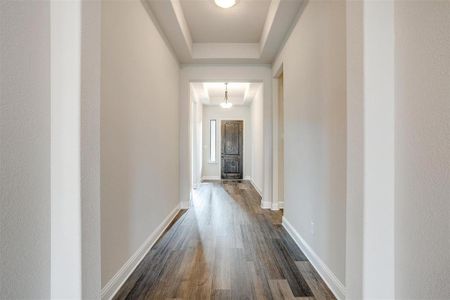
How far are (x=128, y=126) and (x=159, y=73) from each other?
1.22m

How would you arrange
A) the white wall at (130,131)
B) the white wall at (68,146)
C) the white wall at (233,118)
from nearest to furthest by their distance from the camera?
the white wall at (68,146), the white wall at (130,131), the white wall at (233,118)

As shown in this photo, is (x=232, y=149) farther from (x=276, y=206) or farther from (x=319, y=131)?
(x=319, y=131)

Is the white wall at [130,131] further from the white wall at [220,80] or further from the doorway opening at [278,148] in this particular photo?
the doorway opening at [278,148]

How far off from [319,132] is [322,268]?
1.09 metres

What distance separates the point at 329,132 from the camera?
1.84m

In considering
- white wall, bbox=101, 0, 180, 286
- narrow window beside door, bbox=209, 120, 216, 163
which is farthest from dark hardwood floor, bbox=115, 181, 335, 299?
narrow window beside door, bbox=209, 120, 216, 163

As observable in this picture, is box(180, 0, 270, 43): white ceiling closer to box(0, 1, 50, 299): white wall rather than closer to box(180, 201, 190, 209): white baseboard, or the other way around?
A: box(0, 1, 50, 299): white wall

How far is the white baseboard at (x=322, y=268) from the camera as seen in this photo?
1679mm

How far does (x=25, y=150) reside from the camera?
0.89m

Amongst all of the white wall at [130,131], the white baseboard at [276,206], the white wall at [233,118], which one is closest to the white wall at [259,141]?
the white baseboard at [276,206]

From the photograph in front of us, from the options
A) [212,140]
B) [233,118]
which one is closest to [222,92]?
[233,118]

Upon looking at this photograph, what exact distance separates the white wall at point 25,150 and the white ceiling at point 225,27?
182cm

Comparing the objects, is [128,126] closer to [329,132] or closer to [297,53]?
[329,132]

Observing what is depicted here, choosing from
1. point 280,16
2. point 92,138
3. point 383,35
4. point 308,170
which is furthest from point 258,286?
point 280,16
